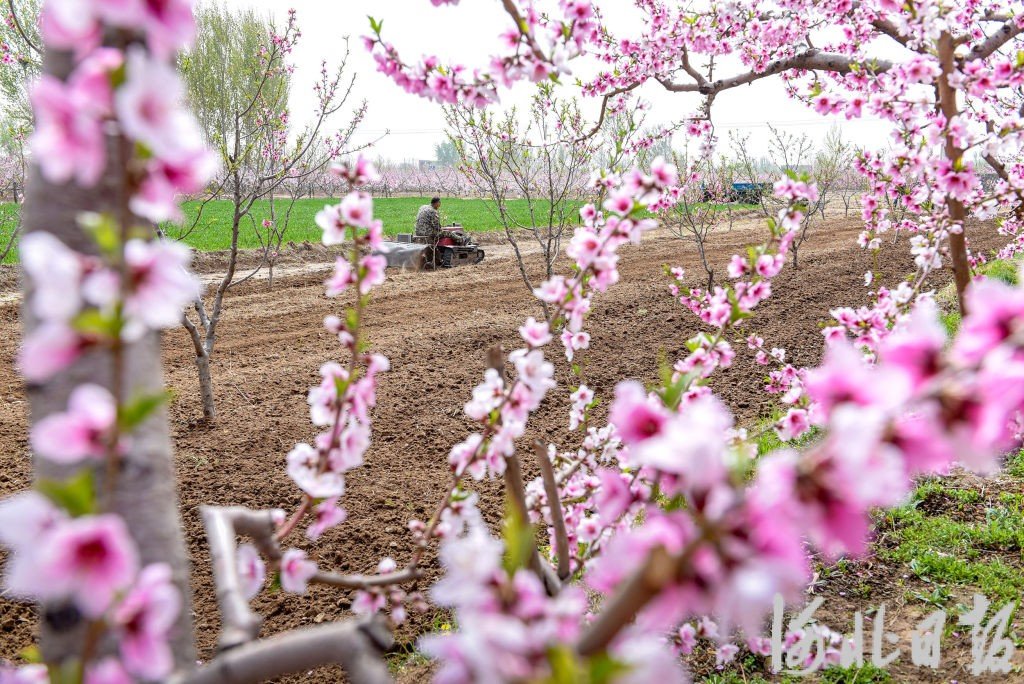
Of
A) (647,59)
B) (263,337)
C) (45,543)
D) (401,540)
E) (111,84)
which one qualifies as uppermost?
(647,59)

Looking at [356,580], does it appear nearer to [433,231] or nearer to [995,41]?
[995,41]

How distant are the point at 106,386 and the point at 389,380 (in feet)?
20.7

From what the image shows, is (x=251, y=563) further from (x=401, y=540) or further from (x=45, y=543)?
(x=401, y=540)

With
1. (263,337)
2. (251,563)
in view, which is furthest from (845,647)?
(263,337)

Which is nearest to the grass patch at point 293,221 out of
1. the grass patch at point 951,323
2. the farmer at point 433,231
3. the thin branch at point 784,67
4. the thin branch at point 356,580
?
the farmer at point 433,231

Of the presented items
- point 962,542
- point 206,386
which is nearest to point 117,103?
point 962,542

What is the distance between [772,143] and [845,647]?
15.5 meters

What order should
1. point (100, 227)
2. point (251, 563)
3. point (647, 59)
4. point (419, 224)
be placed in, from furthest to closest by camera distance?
point (419, 224), point (647, 59), point (251, 563), point (100, 227)

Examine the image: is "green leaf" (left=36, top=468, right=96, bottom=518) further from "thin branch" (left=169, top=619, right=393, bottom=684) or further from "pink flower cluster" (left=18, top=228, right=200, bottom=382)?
"thin branch" (left=169, top=619, right=393, bottom=684)

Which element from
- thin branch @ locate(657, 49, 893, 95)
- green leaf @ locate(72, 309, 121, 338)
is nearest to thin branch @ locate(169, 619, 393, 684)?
green leaf @ locate(72, 309, 121, 338)

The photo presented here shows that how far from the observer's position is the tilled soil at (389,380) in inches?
165

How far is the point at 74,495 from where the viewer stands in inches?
22.2

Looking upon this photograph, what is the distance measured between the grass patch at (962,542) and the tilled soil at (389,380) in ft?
5.61

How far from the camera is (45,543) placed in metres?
0.57
